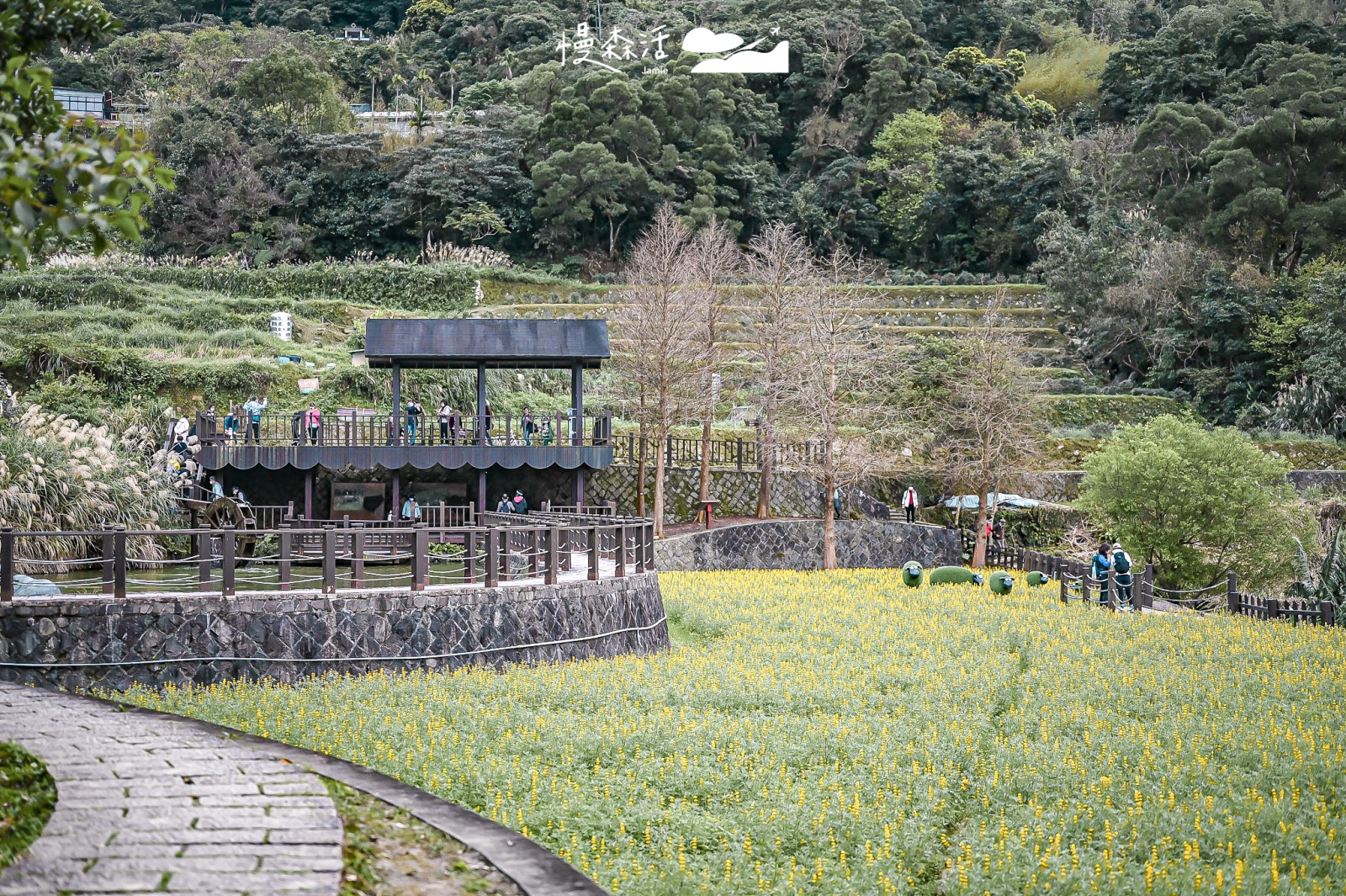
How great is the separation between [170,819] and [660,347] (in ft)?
90.6

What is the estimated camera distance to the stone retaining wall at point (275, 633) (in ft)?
49.6

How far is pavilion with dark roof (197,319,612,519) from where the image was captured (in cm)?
3000

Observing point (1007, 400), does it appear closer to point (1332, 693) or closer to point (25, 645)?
point (1332, 693)

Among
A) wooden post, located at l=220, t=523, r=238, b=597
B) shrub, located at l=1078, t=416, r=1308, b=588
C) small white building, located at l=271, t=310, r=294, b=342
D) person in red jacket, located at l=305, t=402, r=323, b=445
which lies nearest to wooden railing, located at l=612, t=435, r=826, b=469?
shrub, located at l=1078, t=416, r=1308, b=588

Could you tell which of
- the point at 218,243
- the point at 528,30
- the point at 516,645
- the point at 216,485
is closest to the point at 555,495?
the point at 216,485

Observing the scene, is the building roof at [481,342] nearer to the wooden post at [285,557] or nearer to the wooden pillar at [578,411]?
the wooden pillar at [578,411]

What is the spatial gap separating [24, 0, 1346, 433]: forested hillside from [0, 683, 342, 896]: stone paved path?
43825mm

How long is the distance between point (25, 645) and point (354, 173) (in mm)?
51382

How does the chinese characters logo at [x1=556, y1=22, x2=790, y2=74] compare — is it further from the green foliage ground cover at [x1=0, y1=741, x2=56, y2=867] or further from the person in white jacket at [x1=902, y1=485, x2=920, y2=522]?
the green foliage ground cover at [x1=0, y1=741, x2=56, y2=867]

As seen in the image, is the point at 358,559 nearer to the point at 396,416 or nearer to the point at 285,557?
the point at 285,557

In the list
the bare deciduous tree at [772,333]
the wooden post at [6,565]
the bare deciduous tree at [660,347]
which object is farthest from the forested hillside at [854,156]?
the wooden post at [6,565]

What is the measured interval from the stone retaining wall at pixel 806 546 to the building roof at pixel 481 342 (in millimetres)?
5693

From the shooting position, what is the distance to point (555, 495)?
1319 inches

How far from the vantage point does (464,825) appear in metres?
8.14
